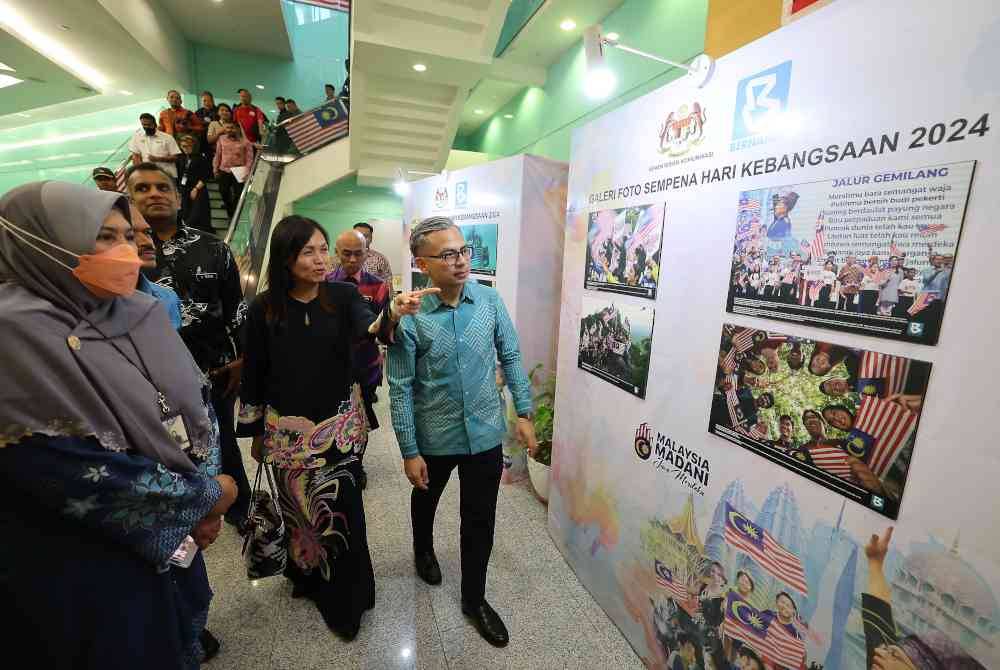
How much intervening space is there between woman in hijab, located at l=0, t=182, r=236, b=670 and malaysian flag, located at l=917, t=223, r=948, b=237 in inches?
69.6

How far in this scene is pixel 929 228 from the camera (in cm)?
98

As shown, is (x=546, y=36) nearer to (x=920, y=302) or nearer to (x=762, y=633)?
(x=920, y=302)

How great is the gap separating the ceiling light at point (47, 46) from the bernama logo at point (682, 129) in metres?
8.81

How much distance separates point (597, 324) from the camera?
2.20m

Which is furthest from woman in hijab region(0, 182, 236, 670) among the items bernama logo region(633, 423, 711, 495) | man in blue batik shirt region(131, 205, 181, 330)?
bernama logo region(633, 423, 711, 495)

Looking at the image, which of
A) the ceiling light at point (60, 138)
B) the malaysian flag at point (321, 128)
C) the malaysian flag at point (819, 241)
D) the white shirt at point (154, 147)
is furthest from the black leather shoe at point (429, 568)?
the ceiling light at point (60, 138)

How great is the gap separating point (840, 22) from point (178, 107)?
948 cm

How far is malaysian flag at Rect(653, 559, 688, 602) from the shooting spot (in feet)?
5.55

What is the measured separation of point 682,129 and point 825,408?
110 cm

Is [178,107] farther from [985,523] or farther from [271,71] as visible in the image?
[985,523]

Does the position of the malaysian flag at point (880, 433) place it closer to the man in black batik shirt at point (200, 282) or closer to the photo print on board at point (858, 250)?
the photo print on board at point (858, 250)

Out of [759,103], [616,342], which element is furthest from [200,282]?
[759,103]

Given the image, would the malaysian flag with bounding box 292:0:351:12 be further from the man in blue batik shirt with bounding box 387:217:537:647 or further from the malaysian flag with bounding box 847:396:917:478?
the malaysian flag with bounding box 847:396:917:478

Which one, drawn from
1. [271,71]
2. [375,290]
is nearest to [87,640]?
[375,290]
